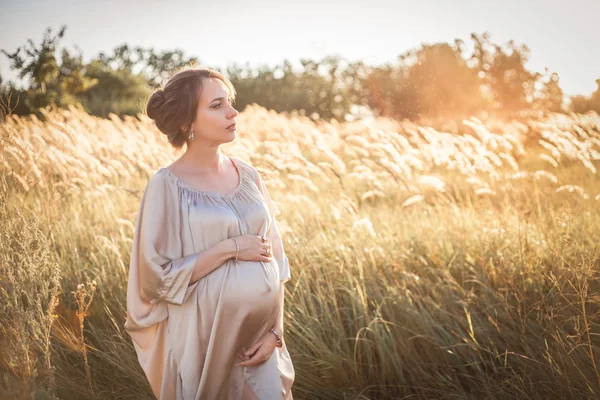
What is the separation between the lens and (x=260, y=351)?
223 centimetres

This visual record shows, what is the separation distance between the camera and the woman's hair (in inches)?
91.4

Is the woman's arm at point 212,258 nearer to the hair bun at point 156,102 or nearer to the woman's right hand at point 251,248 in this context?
the woman's right hand at point 251,248

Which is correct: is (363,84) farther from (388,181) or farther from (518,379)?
(518,379)

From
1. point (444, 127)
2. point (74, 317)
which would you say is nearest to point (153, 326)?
point (74, 317)

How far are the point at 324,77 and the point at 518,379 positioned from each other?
69.7 feet

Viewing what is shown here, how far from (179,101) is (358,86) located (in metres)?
20.8

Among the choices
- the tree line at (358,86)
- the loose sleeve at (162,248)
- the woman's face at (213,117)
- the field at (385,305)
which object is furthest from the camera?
the tree line at (358,86)

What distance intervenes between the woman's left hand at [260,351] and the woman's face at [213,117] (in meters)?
0.86

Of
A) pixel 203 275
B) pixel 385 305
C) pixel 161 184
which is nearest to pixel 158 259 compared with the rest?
pixel 203 275

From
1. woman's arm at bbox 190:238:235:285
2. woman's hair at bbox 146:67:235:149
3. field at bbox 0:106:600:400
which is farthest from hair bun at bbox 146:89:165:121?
field at bbox 0:106:600:400

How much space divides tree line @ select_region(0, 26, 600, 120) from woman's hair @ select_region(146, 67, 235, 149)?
544 centimetres

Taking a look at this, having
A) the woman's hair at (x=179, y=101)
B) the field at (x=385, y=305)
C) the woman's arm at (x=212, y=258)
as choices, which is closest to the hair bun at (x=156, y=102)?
the woman's hair at (x=179, y=101)

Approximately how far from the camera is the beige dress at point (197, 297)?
2.14 meters

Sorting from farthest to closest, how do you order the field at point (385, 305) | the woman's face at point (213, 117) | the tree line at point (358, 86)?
the tree line at point (358, 86), the field at point (385, 305), the woman's face at point (213, 117)
